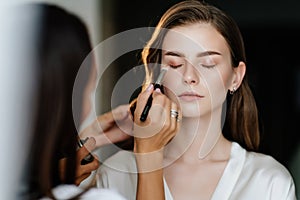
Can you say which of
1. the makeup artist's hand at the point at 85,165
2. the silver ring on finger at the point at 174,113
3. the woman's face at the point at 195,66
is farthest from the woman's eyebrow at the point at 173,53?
the makeup artist's hand at the point at 85,165

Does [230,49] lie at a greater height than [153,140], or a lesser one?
greater

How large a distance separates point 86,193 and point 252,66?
0.38m

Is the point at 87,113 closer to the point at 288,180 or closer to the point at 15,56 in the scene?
the point at 15,56

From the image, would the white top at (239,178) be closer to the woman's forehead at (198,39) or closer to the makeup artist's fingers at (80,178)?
the makeup artist's fingers at (80,178)

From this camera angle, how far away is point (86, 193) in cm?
86

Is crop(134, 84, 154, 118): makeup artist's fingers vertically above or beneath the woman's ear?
beneath

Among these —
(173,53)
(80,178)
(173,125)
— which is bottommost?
(80,178)

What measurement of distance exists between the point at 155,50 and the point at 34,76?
218 mm

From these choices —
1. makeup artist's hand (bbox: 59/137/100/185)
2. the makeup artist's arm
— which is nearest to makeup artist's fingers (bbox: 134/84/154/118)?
the makeup artist's arm

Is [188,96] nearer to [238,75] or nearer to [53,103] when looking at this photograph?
[238,75]

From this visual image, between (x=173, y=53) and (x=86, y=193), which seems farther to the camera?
(x=173, y=53)

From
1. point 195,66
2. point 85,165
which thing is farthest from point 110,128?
point 195,66

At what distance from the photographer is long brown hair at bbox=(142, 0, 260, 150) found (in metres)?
1.00

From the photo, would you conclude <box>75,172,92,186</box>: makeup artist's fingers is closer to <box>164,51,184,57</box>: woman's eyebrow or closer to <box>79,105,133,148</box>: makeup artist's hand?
<box>79,105,133,148</box>: makeup artist's hand
